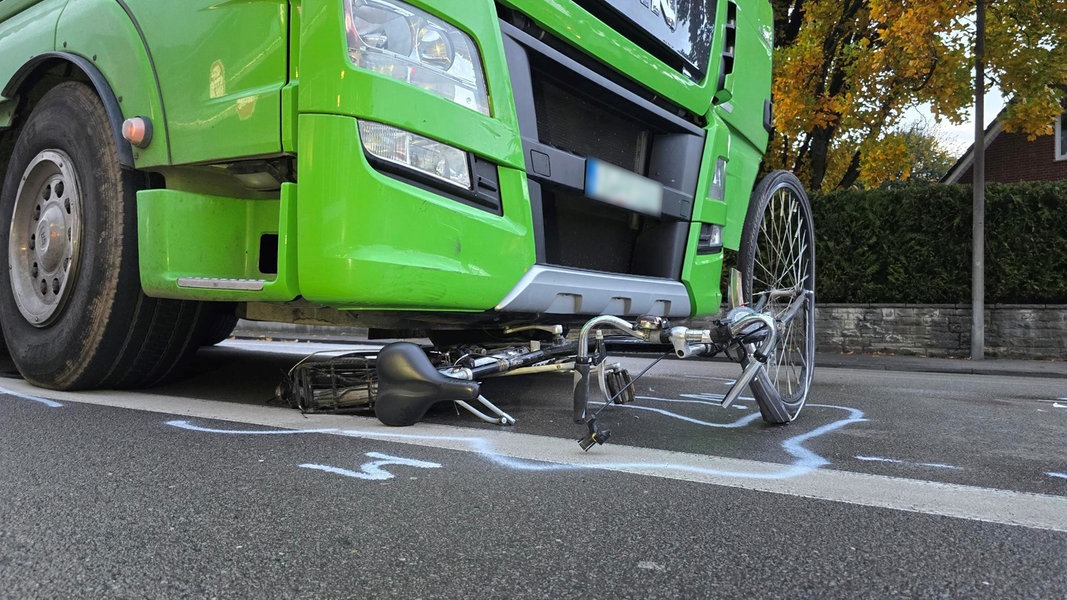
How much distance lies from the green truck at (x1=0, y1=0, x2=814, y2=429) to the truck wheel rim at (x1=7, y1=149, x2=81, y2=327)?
14 mm

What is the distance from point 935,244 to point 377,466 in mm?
10418

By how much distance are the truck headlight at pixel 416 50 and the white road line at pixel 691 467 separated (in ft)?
3.74

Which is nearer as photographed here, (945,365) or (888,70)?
(945,365)

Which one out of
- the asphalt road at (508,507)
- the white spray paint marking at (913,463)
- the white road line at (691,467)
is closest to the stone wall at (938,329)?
the asphalt road at (508,507)

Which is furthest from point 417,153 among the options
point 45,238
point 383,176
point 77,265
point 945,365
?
point 945,365

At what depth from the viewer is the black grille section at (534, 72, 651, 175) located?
2691 mm

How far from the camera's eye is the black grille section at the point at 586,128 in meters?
2.69

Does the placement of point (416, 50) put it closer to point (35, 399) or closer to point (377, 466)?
point (377, 466)

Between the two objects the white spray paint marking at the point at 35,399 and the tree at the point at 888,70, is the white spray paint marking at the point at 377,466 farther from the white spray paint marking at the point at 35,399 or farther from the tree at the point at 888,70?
the tree at the point at 888,70

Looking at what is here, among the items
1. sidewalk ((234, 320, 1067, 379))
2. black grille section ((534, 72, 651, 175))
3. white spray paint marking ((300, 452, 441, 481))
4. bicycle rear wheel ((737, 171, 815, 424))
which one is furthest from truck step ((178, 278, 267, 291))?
sidewalk ((234, 320, 1067, 379))

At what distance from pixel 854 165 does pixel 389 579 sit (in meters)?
15.9

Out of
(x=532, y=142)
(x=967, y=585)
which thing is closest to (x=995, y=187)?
(x=532, y=142)

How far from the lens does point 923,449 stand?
2545mm

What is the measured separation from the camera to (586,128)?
2941 millimetres
